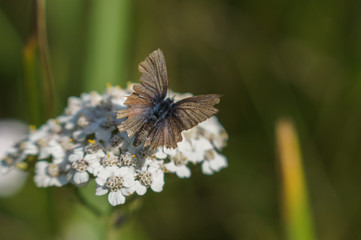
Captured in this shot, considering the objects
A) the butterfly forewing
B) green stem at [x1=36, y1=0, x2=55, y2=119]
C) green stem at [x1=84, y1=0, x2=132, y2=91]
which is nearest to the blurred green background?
green stem at [x1=84, y1=0, x2=132, y2=91]

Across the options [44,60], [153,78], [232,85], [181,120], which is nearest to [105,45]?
[44,60]

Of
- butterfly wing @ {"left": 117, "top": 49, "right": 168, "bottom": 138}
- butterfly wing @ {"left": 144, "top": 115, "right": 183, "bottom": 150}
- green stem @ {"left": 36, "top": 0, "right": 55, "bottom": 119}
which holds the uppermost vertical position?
green stem @ {"left": 36, "top": 0, "right": 55, "bottom": 119}

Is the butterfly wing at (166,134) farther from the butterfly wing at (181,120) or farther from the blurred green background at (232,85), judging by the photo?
the blurred green background at (232,85)

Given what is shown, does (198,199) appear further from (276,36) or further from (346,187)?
(276,36)

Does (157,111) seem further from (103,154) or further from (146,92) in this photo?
(103,154)

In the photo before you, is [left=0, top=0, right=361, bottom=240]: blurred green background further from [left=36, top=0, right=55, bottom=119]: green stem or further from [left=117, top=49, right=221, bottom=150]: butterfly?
[left=117, top=49, right=221, bottom=150]: butterfly

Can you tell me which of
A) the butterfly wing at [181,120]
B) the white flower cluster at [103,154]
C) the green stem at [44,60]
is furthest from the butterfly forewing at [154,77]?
the green stem at [44,60]
